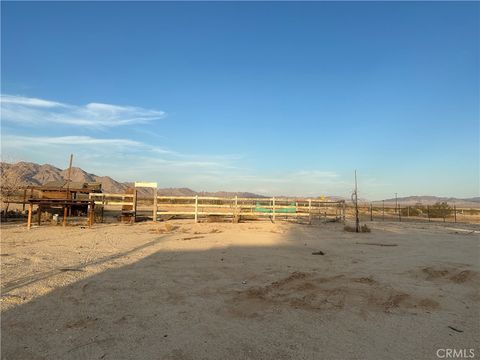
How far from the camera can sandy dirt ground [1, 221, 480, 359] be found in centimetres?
414

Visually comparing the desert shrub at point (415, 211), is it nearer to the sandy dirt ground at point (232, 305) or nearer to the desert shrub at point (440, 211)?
the desert shrub at point (440, 211)

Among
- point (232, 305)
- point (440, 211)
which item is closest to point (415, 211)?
point (440, 211)

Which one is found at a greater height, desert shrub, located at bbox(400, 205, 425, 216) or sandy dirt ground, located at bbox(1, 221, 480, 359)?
desert shrub, located at bbox(400, 205, 425, 216)

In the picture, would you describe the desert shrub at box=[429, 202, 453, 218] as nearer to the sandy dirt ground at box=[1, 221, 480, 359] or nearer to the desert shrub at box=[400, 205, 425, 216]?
the desert shrub at box=[400, 205, 425, 216]

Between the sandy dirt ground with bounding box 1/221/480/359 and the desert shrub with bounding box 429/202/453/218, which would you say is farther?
the desert shrub with bounding box 429/202/453/218

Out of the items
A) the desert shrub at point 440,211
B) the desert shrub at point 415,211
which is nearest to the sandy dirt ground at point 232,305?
the desert shrub at point 440,211

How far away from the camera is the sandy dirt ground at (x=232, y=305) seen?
13.6 ft

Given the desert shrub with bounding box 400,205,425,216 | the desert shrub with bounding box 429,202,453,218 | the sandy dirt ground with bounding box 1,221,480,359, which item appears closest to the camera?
the sandy dirt ground with bounding box 1,221,480,359

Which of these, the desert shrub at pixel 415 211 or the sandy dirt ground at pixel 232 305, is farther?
the desert shrub at pixel 415 211

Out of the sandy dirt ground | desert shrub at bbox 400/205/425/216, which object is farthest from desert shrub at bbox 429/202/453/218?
the sandy dirt ground

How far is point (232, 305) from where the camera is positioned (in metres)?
5.68

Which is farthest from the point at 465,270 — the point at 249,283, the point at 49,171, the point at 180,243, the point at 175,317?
the point at 49,171

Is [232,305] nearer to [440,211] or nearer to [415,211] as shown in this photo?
[440,211]

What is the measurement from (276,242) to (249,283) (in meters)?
6.85
